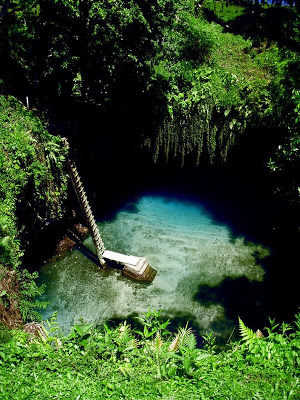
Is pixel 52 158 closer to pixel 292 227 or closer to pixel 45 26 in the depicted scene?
pixel 45 26

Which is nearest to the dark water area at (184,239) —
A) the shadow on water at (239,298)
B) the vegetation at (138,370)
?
the shadow on water at (239,298)

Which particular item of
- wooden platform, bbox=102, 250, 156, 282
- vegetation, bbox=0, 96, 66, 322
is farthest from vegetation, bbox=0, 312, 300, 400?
wooden platform, bbox=102, 250, 156, 282

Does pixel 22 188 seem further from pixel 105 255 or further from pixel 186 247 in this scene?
pixel 186 247

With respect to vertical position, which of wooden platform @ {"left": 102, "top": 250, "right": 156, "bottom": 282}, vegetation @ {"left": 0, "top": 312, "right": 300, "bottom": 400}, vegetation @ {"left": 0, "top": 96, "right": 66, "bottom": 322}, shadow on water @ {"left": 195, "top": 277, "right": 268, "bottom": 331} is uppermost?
vegetation @ {"left": 0, "top": 96, "right": 66, "bottom": 322}

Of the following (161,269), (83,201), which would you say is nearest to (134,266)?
(161,269)

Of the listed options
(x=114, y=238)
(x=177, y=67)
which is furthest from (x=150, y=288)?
(x=177, y=67)

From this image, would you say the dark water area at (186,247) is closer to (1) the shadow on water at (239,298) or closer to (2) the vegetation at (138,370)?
(1) the shadow on water at (239,298)

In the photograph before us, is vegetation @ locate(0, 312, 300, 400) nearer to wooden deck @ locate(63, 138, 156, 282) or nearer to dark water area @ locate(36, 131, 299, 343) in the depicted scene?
dark water area @ locate(36, 131, 299, 343)
